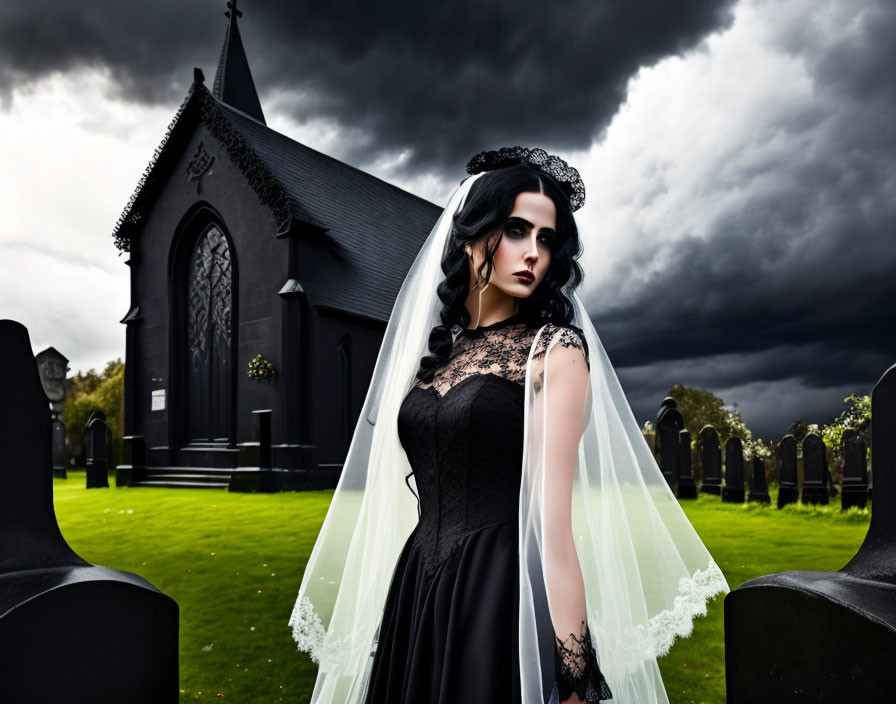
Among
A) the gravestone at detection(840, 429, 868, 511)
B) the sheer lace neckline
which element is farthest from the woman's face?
the gravestone at detection(840, 429, 868, 511)

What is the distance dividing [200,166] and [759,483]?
1522 cm

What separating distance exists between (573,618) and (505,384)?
741 millimetres

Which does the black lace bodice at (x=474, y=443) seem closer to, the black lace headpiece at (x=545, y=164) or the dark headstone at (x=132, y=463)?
the black lace headpiece at (x=545, y=164)

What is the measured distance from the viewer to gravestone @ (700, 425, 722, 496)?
32.1 feet

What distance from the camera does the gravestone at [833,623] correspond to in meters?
1.47

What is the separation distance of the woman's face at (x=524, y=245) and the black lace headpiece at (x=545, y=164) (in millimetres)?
192

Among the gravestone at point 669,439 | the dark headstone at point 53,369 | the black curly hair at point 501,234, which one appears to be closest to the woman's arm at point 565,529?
the black curly hair at point 501,234

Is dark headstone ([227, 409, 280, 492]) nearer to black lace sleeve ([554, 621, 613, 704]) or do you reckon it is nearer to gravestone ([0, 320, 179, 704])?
gravestone ([0, 320, 179, 704])

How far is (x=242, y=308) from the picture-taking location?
50.2 feet

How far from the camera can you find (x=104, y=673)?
1871 mm

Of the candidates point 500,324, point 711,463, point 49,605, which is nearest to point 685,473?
point 711,463

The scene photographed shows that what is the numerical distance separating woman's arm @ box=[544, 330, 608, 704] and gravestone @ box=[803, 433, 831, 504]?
7.91 meters

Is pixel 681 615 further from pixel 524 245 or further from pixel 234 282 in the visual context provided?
pixel 234 282

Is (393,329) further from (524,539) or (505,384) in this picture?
(524,539)
